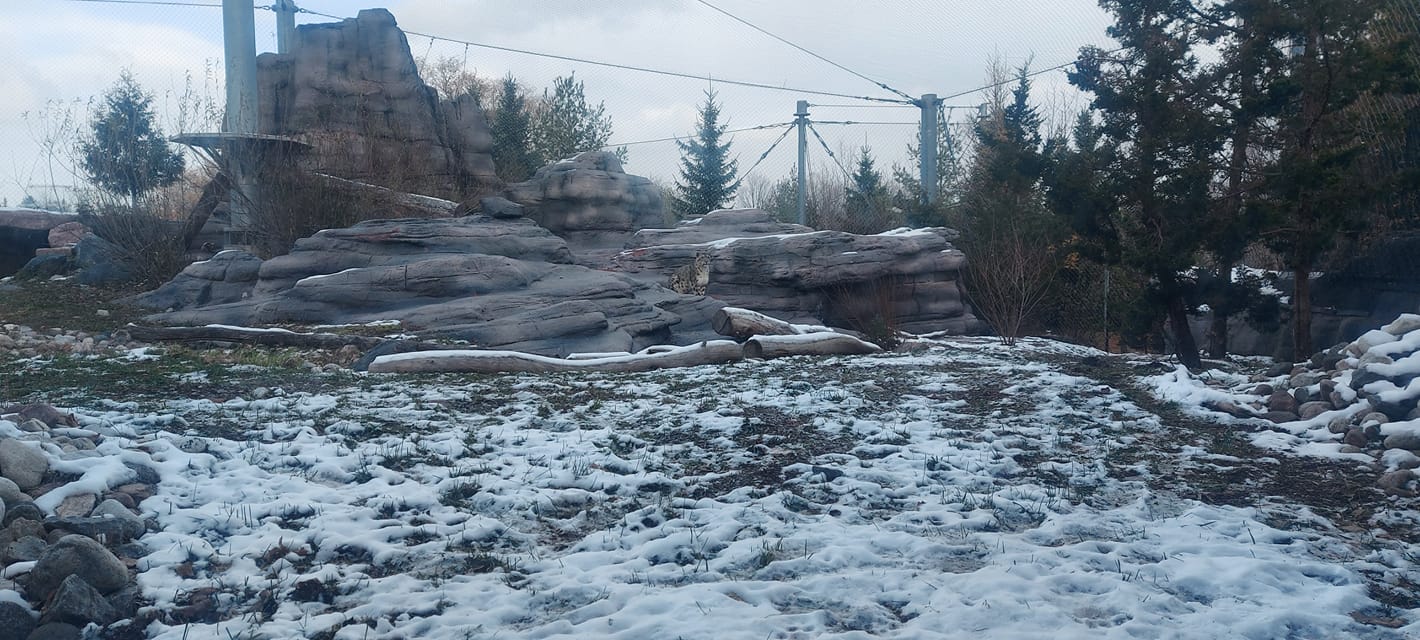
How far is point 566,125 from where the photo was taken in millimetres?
30828

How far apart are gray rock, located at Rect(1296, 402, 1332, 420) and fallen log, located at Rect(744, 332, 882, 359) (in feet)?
15.4

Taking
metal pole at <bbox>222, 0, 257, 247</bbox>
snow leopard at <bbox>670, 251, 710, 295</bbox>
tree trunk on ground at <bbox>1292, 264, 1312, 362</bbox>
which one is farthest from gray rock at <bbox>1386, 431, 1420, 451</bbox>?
metal pole at <bbox>222, 0, 257, 247</bbox>

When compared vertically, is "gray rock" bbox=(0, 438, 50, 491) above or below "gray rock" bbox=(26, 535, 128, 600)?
above

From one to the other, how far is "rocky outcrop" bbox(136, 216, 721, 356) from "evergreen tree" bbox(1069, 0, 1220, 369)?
499 cm

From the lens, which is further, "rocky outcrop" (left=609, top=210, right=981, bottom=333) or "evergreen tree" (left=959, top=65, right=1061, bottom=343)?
"rocky outcrop" (left=609, top=210, right=981, bottom=333)

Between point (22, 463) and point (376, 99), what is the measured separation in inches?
746

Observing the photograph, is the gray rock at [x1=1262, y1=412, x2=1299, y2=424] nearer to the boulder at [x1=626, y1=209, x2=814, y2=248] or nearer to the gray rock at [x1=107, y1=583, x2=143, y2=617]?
the gray rock at [x1=107, y1=583, x2=143, y2=617]

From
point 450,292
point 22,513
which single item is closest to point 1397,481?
point 22,513

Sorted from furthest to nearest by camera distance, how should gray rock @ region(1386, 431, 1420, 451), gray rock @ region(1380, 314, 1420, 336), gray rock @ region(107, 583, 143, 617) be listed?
gray rock @ region(1380, 314, 1420, 336), gray rock @ region(1386, 431, 1420, 451), gray rock @ region(107, 583, 143, 617)

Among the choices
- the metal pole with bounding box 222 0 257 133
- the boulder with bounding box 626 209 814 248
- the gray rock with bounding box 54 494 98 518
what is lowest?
the gray rock with bounding box 54 494 98 518

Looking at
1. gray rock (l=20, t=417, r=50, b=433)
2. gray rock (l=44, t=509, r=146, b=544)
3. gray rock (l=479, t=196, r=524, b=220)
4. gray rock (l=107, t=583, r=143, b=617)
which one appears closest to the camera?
gray rock (l=107, t=583, r=143, b=617)

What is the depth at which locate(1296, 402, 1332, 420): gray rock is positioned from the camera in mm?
5872

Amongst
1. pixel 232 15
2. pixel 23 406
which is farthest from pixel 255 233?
pixel 23 406

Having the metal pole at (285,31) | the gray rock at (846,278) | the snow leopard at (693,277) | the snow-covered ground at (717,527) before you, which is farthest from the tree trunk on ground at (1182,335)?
the metal pole at (285,31)
